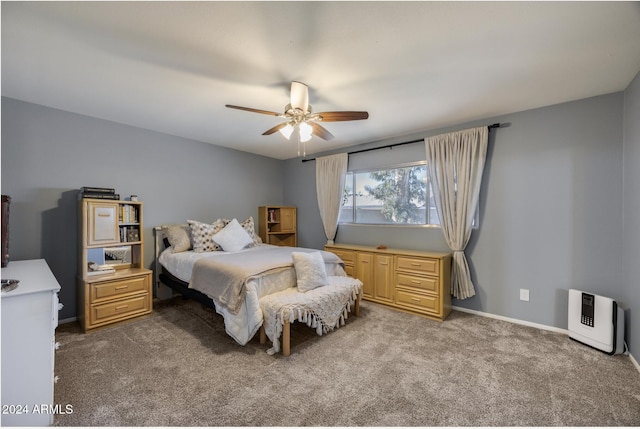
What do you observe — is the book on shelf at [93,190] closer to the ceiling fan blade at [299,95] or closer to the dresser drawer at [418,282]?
the ceiling fan blade at [299,95]

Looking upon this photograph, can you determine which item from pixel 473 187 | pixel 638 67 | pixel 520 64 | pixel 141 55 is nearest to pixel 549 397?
pixel 473 187

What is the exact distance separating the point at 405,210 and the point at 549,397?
2492 millimetres

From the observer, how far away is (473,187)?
3188 mm

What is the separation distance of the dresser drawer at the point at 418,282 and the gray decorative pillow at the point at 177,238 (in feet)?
9.63

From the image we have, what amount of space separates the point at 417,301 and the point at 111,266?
3.74m

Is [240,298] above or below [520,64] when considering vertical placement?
below

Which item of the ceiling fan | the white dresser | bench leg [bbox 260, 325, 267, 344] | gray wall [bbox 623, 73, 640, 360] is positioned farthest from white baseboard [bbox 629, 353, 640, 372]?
the white dresser

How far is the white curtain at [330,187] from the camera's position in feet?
14.7

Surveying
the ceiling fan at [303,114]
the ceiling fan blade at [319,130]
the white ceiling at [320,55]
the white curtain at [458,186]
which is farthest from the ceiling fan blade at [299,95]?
the white curtain at [458,186]

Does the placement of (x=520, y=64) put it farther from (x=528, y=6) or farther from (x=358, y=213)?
(x=358, y=213)

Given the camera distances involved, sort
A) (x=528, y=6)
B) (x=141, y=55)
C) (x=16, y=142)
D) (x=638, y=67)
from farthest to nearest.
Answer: (x=16, y=142), (x=638, y=67), (x=141, y=55), (x=528, y=6)

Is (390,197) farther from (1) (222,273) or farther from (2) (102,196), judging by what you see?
(2) (102,196)

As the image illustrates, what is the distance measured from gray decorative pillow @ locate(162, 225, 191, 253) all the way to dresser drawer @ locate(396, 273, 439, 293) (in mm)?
2934

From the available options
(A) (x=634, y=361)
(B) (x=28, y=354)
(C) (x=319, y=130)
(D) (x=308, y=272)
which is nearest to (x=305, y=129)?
(C) (x=319, y=130)
